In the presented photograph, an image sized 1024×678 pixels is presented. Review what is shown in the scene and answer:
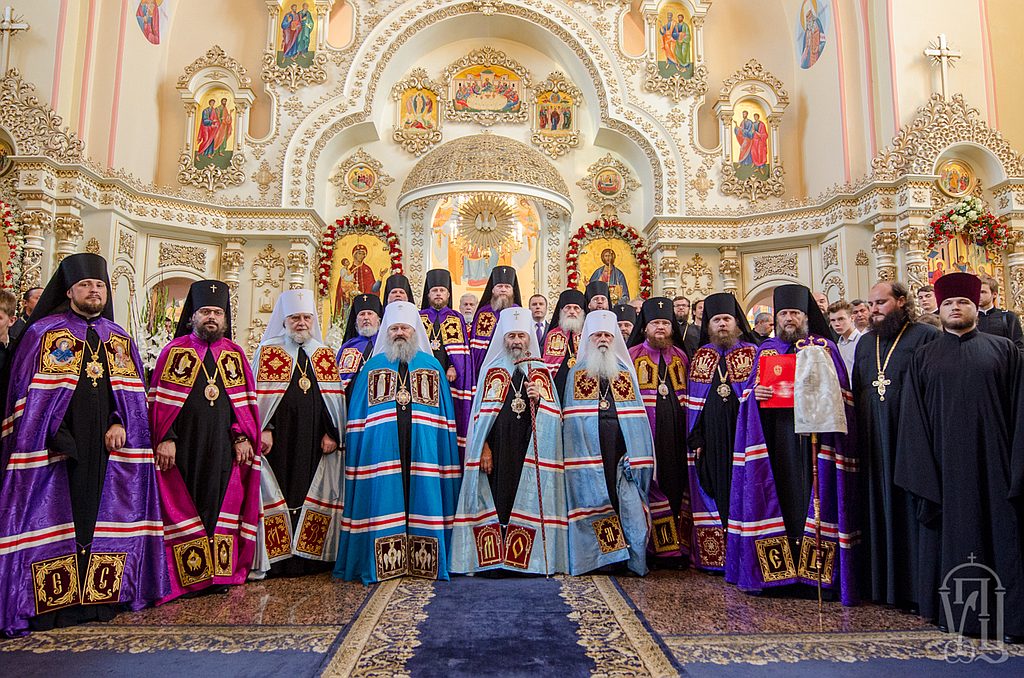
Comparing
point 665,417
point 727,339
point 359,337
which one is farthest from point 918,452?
point 359,337

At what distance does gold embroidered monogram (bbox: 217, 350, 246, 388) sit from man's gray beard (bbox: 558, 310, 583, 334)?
9.06ft

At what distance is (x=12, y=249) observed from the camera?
9.70 metres

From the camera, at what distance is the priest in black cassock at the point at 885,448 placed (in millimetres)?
4402

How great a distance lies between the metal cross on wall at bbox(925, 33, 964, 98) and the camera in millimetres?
11172

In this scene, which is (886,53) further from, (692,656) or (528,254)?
(692,656)

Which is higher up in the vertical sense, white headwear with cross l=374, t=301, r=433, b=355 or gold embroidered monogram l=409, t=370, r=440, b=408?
white headwear with cross l=374, t=301, r=433, b=355

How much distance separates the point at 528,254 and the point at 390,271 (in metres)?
2.64

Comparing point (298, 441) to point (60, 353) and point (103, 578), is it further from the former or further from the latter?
point (60, 353)

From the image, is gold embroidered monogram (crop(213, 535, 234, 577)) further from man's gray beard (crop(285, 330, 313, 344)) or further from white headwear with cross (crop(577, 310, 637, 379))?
white headwear with cross (crop(577, 310, 637, 379))

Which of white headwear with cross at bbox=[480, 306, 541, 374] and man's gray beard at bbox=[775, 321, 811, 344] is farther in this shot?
white headwear with cross at bbox=[480, 306, 541, 374]

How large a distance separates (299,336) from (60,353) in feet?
5.75

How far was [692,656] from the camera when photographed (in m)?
3.51

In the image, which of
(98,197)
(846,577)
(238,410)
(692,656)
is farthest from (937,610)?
(98,197)

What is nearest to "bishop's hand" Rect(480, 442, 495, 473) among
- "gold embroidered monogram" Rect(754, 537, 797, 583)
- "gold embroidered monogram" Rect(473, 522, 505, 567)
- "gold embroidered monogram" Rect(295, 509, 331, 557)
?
"gold embroidered monogram" Rect(473, 522, 505, 567)
